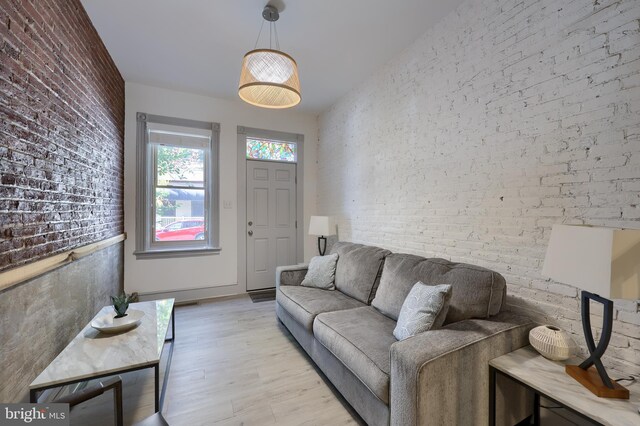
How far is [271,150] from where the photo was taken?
443cm

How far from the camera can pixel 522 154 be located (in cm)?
180

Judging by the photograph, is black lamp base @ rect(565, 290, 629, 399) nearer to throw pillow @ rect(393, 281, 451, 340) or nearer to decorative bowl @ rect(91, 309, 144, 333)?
throw pillow @ rect(393, 281, 451, 340)

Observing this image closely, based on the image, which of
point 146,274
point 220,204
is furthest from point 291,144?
point 146,274

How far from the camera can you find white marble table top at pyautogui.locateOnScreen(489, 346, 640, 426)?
1.03 m

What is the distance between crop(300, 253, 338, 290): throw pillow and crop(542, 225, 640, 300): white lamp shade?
2.03 metres

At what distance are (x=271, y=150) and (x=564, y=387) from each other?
4.19 m

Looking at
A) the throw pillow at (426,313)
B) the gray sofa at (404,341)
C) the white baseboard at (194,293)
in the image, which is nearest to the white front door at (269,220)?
the white baseboard at (194,293)

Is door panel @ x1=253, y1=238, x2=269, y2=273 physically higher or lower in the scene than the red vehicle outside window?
lower

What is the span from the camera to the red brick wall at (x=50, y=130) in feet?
4.43

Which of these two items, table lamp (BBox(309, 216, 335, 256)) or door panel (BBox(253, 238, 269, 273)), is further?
door panel (BBox(253, 238, 269, 273))

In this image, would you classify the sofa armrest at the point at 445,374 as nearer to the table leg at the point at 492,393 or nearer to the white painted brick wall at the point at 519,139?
the table leg at the point at 492,393

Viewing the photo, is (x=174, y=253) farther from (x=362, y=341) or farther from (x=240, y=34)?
(x=362, y=341)

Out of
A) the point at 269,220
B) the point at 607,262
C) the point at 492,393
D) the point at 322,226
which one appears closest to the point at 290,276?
the point at 322,226

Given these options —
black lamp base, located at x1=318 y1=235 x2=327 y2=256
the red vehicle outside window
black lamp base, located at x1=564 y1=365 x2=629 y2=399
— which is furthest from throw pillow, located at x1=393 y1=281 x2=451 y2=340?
the red vehicle outside window
